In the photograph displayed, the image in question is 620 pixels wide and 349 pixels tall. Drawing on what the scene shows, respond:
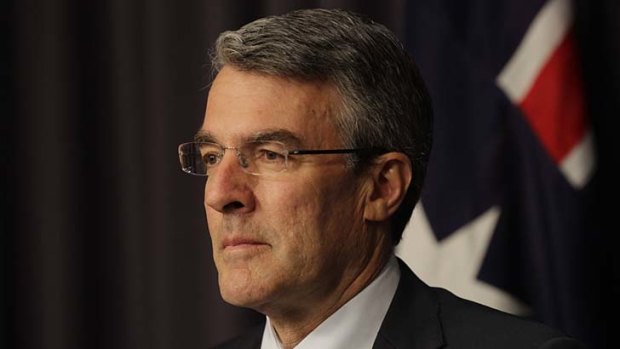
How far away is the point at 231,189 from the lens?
7.05 feet

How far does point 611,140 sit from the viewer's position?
10.1ft

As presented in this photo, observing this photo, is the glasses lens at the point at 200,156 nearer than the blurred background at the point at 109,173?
Yes

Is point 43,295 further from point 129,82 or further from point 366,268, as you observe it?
point 366,268

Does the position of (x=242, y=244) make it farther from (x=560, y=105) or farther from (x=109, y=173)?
(x=109, y=173)

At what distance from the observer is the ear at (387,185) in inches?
90.2

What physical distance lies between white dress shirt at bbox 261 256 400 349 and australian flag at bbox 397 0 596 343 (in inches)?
29.4

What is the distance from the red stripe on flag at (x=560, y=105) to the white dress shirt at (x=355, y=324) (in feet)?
2.79

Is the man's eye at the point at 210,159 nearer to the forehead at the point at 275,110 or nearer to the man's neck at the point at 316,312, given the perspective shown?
the forehead at the point at 275,110

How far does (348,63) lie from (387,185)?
281mm

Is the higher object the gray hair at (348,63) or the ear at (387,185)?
the gray hair at (348,63)

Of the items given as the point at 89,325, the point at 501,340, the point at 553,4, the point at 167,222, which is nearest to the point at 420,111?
the point at 501,340

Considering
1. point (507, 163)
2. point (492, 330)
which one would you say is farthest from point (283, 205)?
point (507, 163)

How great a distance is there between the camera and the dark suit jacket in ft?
A: 7.14

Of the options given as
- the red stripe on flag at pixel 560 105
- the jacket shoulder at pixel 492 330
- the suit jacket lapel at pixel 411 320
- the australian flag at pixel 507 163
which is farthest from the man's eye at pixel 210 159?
the red stripe on flag at pixel 560 105
